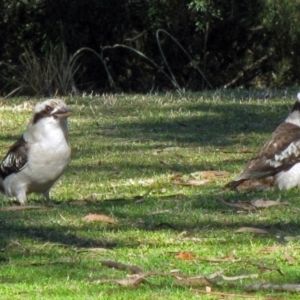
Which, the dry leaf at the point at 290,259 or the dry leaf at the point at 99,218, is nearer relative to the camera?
the dry leaf at the point at 290,259

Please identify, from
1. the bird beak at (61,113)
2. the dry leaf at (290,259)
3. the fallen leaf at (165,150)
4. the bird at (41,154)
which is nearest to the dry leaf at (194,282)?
the dry leaf at (290,259)

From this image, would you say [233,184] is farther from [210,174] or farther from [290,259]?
[290,259]

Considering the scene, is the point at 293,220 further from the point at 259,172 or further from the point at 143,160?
the point at 143,160

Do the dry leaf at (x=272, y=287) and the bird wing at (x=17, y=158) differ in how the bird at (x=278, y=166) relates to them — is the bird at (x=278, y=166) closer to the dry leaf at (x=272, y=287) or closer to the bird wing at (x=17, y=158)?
the bird wing at (x=17, y=158)

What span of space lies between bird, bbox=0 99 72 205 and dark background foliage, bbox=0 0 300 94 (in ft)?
48.0

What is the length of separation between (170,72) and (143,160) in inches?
536

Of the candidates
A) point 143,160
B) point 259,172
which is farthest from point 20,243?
point 143,160

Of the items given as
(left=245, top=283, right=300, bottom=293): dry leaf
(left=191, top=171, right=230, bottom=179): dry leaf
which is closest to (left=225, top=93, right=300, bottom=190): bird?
(left=191, top=171, right=230, bottom=179): dry leaf

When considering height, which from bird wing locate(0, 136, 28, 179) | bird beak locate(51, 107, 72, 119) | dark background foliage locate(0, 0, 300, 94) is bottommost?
dark background foliage locate(0, 0, 300, 94)

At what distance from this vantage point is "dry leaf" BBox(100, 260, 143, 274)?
6.28 meters

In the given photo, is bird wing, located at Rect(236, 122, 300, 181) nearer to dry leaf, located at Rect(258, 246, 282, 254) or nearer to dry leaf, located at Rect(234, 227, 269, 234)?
dry leaf, located at Rect(234, 227, 269, 234)

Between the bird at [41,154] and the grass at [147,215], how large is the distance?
0.23m

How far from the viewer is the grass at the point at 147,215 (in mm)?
6199

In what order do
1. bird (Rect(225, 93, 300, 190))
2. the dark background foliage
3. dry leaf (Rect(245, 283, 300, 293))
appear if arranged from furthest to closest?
the dark background foliage
bird (Rect(225, 93, 300, 190))
dry leaf (Rect(245, 283, 300, 293))
